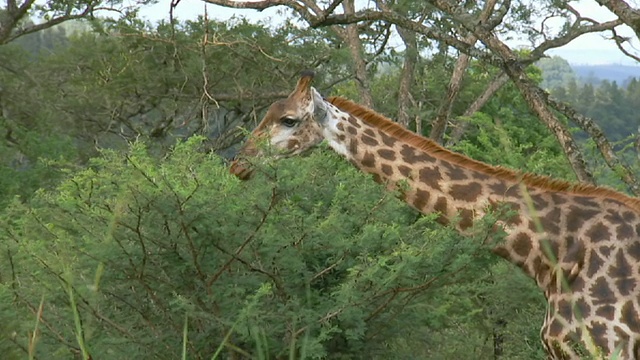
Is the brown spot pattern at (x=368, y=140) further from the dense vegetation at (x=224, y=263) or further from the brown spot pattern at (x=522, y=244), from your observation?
the brown spot pattern at (x=522, y=244)

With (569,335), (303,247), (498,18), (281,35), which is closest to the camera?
(569,335)

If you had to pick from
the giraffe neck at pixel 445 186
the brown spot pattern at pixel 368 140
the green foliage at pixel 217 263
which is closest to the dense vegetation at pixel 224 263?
the green foliage at pixel 217 263

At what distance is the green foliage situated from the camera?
6207 mm

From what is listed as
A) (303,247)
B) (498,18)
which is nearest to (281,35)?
(498,18)

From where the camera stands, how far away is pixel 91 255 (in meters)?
6.27

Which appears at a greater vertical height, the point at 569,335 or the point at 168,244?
the point at 168,244

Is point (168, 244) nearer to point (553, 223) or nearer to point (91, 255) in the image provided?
point (91, 255)

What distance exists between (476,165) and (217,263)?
1.63 m

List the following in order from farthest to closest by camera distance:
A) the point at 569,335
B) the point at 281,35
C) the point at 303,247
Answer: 1. the point at 281,35
2. the point at 303,247
3. the point at 569,335

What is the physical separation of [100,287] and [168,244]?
451 millimetres

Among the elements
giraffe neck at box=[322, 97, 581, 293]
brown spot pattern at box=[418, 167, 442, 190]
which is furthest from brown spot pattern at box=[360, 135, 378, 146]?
brown spot pattern at box=[418, 167, 442, 190]

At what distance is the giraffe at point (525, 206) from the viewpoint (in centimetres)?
623

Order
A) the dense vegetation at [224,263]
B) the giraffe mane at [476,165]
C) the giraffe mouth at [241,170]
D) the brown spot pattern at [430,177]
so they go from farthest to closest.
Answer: the brown spot pattern at [430,177] → the giraffe mouth at [241,170] → the giraffe mane at [476,165] → the dense vegetation at [224,263]

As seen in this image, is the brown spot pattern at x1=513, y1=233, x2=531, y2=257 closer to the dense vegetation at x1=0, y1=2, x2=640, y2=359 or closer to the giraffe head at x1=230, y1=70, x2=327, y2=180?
the dense vegetation at x1=0, y1=2, x2=640, y2=359
